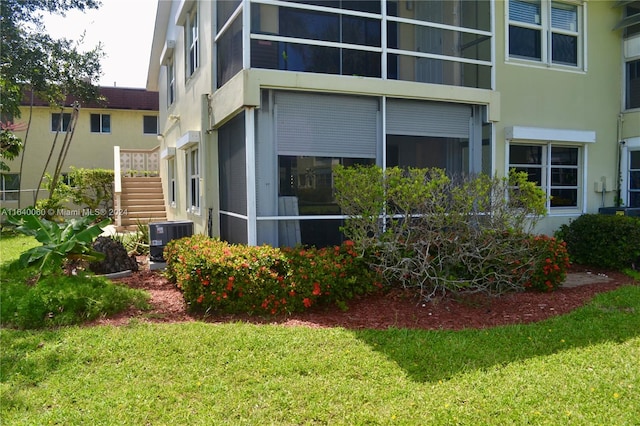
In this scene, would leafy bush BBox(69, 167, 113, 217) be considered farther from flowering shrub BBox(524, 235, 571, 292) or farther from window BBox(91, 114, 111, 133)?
flowering shrub BBox(524, 235, 571, 292)

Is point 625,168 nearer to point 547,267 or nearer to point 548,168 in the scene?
point 548,168

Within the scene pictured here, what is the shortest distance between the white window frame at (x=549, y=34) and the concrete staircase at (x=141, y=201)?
39.7 ft

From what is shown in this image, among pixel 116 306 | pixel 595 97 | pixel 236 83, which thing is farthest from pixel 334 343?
pixel 595 97

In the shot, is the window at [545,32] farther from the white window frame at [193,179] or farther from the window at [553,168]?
the white window frame at [193,179]

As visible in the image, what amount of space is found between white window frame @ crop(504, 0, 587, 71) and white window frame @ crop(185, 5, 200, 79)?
6.65 meters

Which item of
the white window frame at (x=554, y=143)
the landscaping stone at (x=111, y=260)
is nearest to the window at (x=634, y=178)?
the white window frame at (x=554, y=143)

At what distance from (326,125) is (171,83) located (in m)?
9.63

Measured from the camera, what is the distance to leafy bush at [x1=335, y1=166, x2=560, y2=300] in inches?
270

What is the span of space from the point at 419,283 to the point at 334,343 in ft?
6.67

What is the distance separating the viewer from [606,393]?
4410mm

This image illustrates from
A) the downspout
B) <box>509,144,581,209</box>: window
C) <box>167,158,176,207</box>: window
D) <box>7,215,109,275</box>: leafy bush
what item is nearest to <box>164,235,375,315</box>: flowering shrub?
<box>7,215,109,275</box>: leafy bush

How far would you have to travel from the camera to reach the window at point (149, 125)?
27.0 m

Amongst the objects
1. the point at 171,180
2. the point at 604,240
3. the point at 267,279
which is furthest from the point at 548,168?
the point at 171,180

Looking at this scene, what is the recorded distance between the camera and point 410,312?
22.2 ft
